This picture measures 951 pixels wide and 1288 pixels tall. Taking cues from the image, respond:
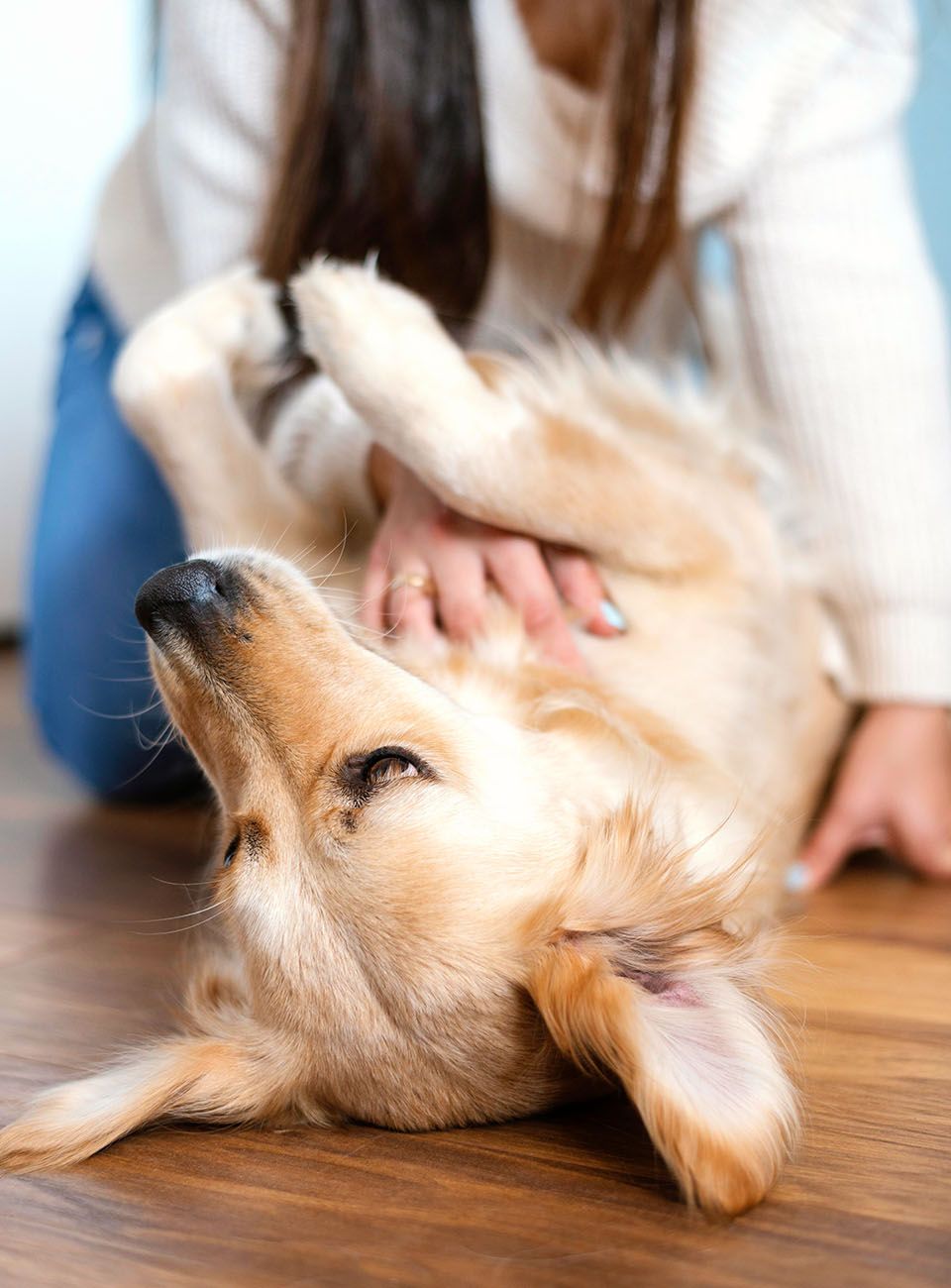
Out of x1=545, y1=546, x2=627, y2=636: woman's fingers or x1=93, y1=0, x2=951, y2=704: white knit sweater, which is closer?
x1=545, y1=546, x2=627, y2=636: woman's fingers

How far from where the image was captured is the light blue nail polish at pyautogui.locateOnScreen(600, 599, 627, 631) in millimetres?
1521

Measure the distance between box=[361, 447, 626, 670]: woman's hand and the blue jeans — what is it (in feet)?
2.69

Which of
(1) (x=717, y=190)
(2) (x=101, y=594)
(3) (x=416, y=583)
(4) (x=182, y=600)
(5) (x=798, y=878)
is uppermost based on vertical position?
(4) (x=182, y=600)

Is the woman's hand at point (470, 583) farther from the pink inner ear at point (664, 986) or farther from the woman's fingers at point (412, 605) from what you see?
the pink inner ear at point (664, 986)

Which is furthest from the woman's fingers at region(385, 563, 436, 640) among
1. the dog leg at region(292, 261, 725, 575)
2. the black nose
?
the black nose

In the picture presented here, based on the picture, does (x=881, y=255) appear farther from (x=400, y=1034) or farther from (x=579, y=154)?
(x=400, y=1034)

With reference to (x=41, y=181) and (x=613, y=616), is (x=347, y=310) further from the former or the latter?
(x=41, y=181)

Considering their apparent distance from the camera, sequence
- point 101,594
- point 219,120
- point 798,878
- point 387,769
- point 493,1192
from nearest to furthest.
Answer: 1. point 493,1192
2. point 387,769
3. point 798,878
4. point 219,120
5. point 101,594

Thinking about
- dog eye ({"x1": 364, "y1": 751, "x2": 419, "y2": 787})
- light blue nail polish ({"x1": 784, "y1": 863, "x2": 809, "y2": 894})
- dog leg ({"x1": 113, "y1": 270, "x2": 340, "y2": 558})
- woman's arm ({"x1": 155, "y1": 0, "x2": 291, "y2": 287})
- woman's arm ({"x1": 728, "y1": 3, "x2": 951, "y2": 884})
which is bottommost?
light blue nail polish ({"x1": 784, "y1": 863, "x2": 809, "y2": 894})

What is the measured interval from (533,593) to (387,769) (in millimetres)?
436

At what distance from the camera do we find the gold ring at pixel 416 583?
154cm

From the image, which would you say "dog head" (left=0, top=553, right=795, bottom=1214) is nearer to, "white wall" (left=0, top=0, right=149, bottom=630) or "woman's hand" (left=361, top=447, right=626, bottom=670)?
"woman's hand" (left=361, top=447, right=626, bottom=670)

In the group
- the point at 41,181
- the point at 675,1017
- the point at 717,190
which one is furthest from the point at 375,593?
the point at 41,181

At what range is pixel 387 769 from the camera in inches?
44.7
